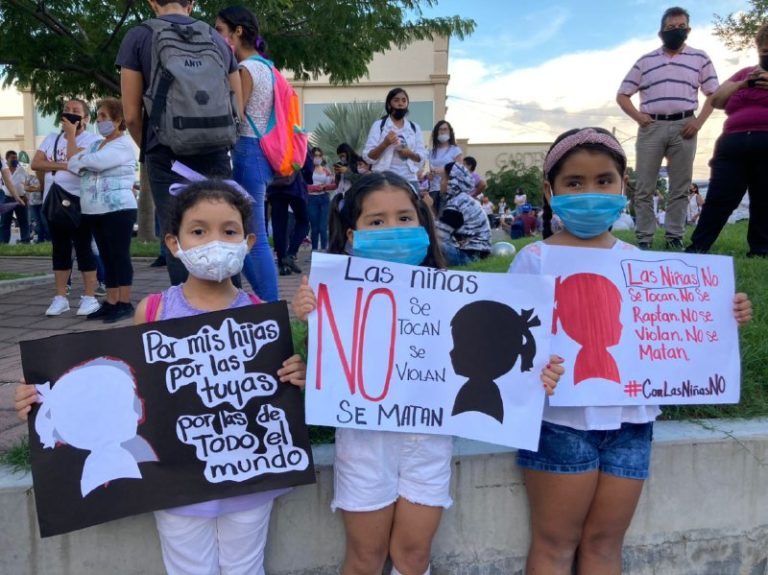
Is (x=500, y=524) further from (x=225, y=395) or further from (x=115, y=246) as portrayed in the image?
(x=115, y=246)

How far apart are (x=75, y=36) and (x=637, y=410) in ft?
33.1

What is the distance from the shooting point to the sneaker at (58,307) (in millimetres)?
4770

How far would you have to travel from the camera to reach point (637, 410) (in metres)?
2.07

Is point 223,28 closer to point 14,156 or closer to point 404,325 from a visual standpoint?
point 404,325

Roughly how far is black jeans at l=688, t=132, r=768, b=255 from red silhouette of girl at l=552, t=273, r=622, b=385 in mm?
3055

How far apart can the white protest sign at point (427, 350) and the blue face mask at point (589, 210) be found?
0.29m

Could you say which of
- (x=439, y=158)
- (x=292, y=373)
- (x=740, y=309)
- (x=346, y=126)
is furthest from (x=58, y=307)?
(x=346, y=126)

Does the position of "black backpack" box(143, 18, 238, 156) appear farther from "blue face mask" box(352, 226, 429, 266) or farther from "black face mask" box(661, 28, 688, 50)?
"black face mask" box(661, 28, 688, 50)

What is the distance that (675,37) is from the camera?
202 inches

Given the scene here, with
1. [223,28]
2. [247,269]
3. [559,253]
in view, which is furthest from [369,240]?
[223,28]

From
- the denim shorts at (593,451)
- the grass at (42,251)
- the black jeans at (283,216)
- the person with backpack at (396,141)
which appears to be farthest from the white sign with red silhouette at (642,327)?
the grass at (42,251)

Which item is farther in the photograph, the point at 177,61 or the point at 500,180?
the point at 500,180

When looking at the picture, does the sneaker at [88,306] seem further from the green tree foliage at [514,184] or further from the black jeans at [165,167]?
the green tree foliage at [514,184]

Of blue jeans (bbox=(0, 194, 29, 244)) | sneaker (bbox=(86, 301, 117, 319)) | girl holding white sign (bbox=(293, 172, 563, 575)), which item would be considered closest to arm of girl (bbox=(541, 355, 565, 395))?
girl holding white sign (bbox=(293, 172, 563, 575))
